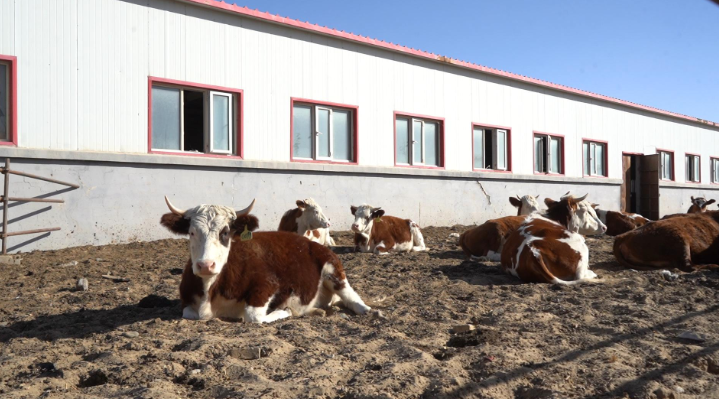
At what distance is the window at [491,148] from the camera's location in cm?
1925

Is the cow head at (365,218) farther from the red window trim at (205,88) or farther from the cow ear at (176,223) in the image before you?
the cow ear at (176,223)

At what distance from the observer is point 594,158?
23891mm

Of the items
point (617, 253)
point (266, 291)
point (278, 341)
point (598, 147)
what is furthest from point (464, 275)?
point (598, 147)

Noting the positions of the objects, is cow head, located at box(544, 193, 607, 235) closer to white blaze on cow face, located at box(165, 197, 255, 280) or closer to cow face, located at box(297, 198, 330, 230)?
cow face, located at box(297, 198, 330, 230)

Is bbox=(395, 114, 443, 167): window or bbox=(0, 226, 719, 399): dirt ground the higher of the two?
bbox=(395, 114, 443, 167): window

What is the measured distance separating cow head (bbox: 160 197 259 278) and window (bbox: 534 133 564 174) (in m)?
16.9

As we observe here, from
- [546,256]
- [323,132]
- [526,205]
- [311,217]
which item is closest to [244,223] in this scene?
[546,256]

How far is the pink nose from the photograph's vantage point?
5.21 meters

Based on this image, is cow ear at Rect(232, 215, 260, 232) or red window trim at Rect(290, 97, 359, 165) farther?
red window trim at Rect(290, 97, 359, 165)

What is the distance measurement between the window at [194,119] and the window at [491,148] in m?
8.53

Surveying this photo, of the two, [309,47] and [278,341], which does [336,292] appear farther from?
[309,47]

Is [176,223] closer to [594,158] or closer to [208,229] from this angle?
[208,229]

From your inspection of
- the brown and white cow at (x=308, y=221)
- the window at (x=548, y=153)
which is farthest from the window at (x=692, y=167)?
A: the brown and white cow at (x=308, y=221)

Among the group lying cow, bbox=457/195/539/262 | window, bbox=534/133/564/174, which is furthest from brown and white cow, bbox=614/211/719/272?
window, bbox=534/133/564/174
